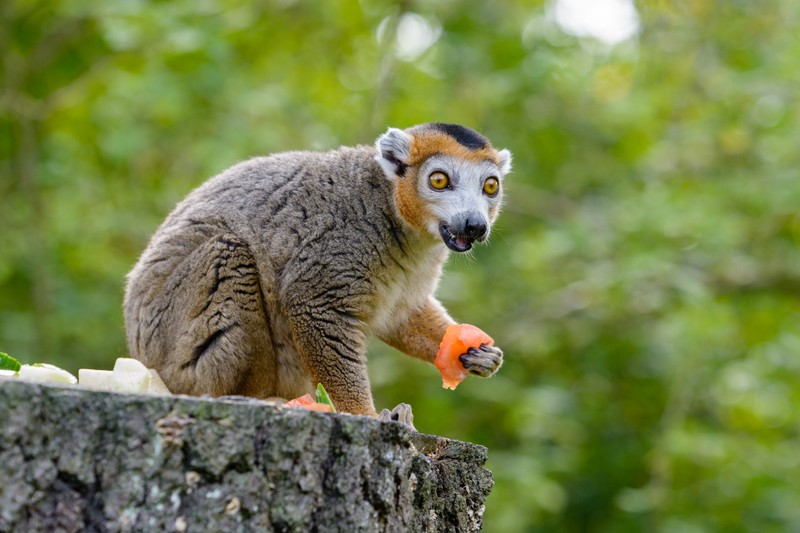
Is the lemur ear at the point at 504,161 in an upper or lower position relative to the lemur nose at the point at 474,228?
upper

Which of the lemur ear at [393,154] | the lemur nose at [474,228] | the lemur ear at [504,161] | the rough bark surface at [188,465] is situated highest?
the lemur ear at [504,161]

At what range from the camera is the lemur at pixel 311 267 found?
252 inches

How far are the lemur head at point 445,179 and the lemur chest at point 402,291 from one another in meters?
0.35

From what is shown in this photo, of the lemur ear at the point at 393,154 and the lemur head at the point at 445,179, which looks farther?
the lemur ear at the point at 393,154

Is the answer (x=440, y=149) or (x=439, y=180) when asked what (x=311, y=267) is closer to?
(x=439, y=180)

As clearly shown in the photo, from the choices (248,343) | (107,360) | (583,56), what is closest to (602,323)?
(583,56)

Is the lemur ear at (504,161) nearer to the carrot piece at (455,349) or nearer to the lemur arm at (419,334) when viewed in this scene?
the lemur arm at (419,334)

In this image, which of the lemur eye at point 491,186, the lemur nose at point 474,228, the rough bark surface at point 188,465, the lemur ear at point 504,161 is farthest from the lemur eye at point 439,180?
the rough bark surface at point 188,465

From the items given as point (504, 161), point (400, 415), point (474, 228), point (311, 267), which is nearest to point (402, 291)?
point (474, 228)

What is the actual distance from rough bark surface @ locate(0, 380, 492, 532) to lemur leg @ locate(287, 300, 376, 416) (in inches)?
91.3

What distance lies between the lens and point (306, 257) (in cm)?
668

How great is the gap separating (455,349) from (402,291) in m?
0.60

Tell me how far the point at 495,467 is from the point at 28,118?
7786mm

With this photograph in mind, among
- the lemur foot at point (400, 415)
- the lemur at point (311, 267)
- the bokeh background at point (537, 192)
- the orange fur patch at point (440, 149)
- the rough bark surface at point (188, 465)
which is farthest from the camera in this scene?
the bokeh background at point (537, 192)
